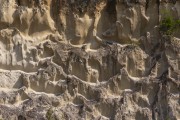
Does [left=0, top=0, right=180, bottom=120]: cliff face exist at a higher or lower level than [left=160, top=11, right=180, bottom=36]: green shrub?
lower

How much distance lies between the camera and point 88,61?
11727 mm

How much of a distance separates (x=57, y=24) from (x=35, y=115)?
8.96 ft

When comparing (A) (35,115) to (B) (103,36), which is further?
(B) (103,36)

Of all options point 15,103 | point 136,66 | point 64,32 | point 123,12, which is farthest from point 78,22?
point 15,103

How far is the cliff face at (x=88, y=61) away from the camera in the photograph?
36.4 ft

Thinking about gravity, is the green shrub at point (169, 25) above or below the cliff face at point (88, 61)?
above

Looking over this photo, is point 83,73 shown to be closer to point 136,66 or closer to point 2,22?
point 136,66

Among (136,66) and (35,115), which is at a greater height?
(136,66)

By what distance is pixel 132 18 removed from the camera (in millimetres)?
11938

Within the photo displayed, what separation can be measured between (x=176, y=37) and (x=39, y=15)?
12.5ft

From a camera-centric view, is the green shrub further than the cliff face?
Yes

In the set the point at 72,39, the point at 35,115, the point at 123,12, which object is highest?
the point at 123,12

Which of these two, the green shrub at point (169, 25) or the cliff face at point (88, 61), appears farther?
the green shrub at point (169, 25)

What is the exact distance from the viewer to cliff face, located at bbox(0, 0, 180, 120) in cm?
1111
